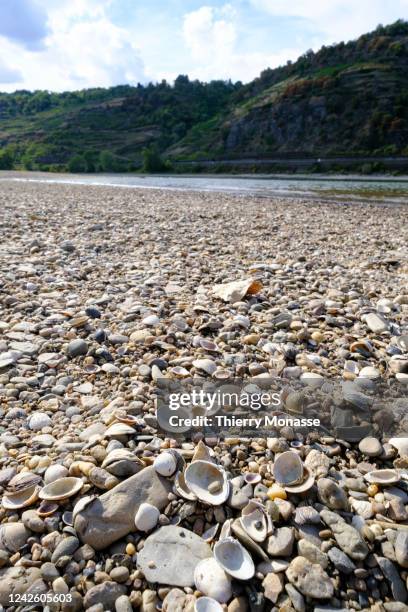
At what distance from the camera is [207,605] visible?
133cm

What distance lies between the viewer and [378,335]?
130 inches

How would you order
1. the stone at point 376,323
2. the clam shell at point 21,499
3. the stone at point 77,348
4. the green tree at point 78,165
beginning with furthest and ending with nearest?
the green tree at point 78,165, the stone at point 376,323, the stone at point 77,348, the clam shell at point 21,499

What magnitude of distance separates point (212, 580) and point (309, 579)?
0.34 metres

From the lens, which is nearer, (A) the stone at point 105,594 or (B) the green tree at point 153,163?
(A) the stone at point 105,594

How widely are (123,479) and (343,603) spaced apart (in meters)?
0.98

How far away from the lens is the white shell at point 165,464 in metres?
1.80

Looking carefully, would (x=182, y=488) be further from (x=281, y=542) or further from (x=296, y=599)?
(x=296, y=599)

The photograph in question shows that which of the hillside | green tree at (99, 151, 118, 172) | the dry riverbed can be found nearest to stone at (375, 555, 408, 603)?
the dry riverbed

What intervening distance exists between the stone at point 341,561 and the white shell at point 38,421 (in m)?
1.56

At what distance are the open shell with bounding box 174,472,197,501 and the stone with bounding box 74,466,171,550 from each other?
0.04 meters

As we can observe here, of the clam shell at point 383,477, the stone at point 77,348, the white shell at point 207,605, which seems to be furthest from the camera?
the stone at point 77,348

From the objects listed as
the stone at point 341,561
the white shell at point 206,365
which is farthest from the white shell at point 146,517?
the white shell at point 206,365

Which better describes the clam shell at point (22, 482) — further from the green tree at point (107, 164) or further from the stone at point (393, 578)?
the green tree at point (107, 164)

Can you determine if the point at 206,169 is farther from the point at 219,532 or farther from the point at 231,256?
the point at 219,532
